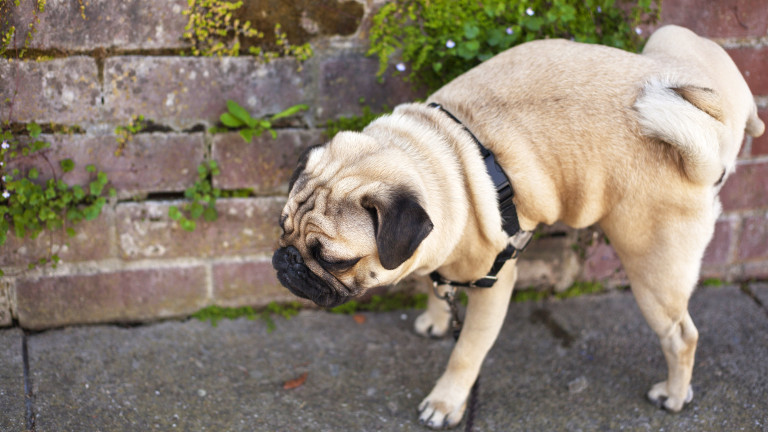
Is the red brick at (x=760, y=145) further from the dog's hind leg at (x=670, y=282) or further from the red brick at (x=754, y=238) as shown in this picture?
the dog's hind leg at (x=670, y=282)

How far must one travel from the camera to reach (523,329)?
11.5ft

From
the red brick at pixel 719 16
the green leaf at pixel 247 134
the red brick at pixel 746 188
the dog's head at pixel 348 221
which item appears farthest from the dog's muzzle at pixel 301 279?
the red brick at pixel 746 188

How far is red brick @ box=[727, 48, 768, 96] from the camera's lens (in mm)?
3271

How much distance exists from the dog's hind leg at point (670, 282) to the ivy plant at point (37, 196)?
241cm

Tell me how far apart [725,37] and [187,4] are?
2683mm

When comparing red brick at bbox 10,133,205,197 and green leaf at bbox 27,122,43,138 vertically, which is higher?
green leaf at bbox 27,122,43,138

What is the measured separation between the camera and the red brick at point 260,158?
316 cm

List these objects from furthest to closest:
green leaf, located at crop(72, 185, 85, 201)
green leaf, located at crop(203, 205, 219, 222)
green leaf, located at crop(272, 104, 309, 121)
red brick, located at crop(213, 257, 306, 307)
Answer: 1. red brick, located at crop(213, 257, 306, 307)
2. green leaf, located at crop(203, 205, 219, 222)
3. green leaf, located at crop(272, 104, 309, 121)
4. green leaf, located at crop(72, 185, 85, 201)

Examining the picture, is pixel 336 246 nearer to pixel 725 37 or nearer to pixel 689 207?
pixel 689 207

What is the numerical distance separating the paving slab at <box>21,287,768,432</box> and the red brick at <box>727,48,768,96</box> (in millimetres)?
1254

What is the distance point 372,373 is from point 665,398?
140 cm

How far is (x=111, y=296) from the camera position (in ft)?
10.7

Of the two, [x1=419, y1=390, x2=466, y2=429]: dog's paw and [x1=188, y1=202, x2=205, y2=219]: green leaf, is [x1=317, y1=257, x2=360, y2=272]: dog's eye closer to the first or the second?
[x1=419, y1=390, x2=466, y2=429]: dog's paw

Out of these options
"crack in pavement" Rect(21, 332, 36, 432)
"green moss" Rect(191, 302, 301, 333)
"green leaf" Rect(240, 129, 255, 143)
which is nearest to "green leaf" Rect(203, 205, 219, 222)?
"green leaf" Rect(240, 129, 255, 143)
